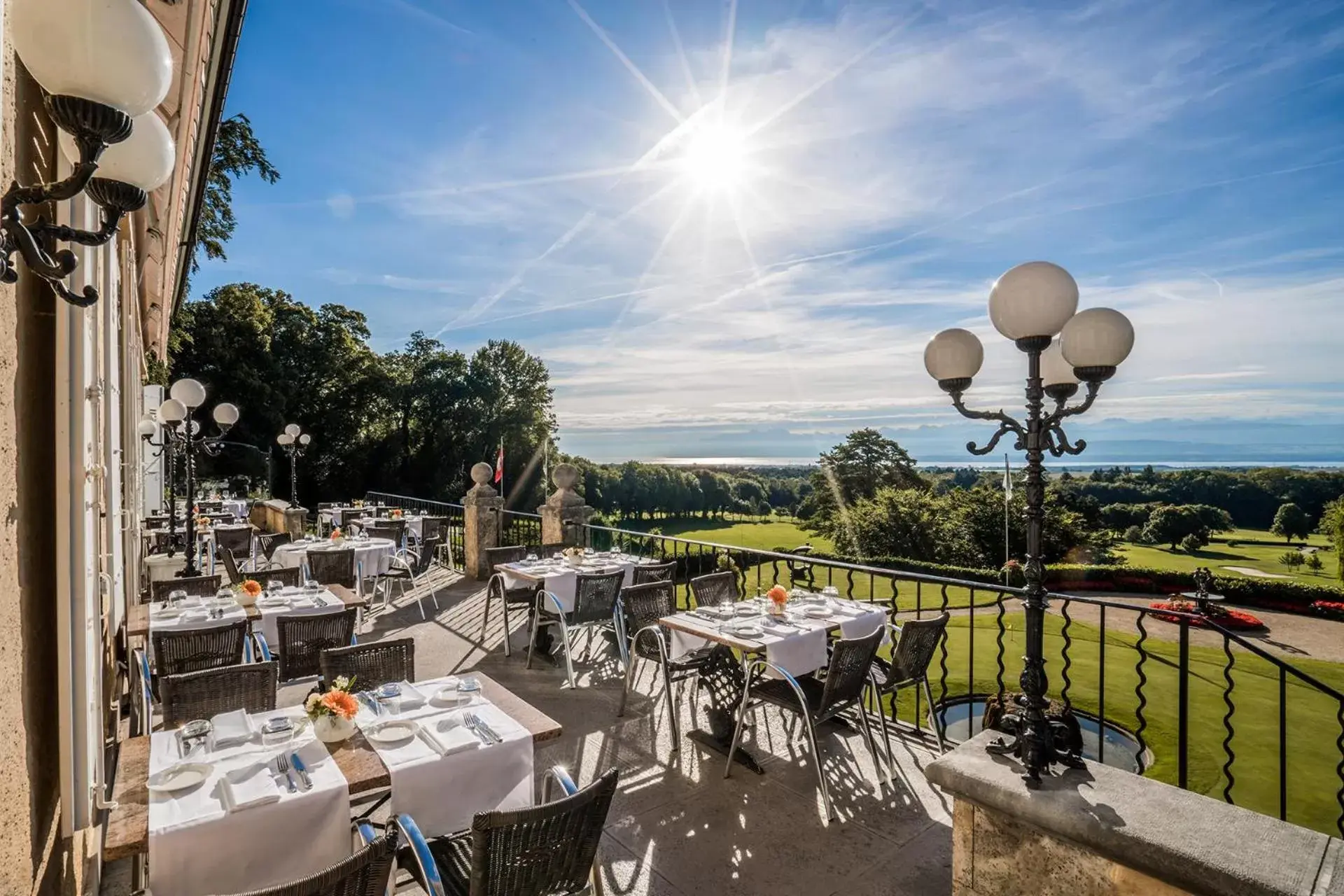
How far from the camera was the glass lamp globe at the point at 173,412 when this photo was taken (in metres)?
6.82

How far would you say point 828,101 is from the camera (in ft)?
27.6

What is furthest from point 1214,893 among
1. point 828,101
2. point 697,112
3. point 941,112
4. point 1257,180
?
point 1257,180

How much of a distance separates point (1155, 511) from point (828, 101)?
34.1 m

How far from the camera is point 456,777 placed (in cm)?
244

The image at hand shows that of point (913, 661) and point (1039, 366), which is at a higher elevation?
point (1039, 366)

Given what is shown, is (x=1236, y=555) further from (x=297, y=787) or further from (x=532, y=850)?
(x=297, y=787)

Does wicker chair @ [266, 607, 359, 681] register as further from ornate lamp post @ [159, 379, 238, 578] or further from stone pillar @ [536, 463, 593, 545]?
stone pillar @ [536, 463, 593, 545]

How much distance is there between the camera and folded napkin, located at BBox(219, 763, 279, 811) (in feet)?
6.81

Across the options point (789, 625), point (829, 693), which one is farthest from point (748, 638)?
point (829, 693)

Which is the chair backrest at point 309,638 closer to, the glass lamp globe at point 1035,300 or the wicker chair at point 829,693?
the wicker chair at point 829,693

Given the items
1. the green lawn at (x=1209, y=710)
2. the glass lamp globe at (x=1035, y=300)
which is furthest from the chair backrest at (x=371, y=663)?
the green lawn at (x=1209, y=710)

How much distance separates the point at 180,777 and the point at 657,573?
4.01 m

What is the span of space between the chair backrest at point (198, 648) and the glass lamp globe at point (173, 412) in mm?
3835

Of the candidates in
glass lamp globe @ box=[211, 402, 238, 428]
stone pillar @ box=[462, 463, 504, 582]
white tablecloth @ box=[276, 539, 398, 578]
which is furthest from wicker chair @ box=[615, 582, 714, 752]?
glass lamp globe @ box=[211, 402, 238, 428]
